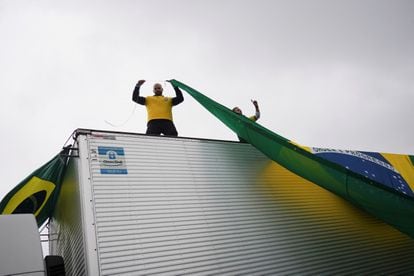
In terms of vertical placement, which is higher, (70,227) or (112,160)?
(112,160)

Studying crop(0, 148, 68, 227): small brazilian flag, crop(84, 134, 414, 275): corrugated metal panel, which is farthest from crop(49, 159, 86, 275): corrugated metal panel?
crop(84, 134, 414, 275): corrugated metal panel

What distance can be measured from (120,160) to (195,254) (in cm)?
148

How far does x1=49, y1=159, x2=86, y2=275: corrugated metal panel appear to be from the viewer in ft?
10.3

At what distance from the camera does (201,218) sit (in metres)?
3.51

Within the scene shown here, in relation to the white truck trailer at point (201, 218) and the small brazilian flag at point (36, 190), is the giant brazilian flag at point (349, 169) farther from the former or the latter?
the small brazilian flag at point (36, 190)

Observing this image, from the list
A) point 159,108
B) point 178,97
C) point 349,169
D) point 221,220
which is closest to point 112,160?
point 221,220

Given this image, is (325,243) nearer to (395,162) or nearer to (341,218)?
(341,218)

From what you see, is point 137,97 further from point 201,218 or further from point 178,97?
point 201,218

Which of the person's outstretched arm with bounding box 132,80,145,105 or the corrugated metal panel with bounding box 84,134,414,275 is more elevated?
the person's outstretched arm with bounding box 132,80,145,105

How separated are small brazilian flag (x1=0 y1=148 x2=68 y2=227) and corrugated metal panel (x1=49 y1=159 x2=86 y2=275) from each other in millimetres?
173

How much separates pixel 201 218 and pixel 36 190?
270 centimetres

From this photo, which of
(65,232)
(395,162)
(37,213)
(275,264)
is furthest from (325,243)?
(37,213)

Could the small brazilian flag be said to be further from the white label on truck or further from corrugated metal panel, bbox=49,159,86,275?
the white label on truck

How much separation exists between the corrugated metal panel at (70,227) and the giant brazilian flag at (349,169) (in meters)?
2.58
